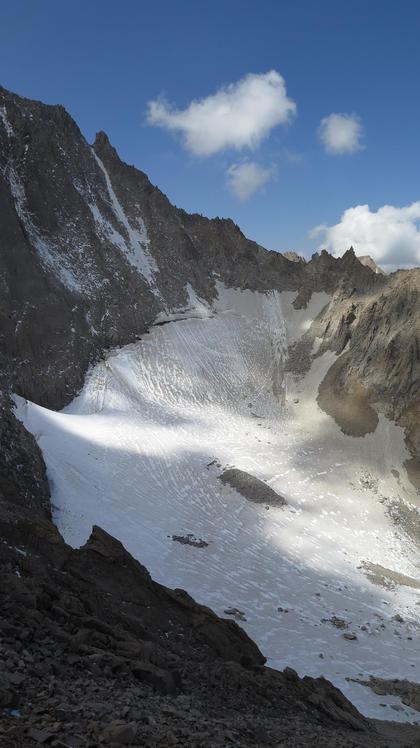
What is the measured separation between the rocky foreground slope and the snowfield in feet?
6.43

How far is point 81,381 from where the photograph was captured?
29.9m

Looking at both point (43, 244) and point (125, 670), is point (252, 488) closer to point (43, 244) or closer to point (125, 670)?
point (125, 670)

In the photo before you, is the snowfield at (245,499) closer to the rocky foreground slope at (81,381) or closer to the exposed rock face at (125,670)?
the rocky foreground slope at (81,381)

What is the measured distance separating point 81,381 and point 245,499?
13.0 meters

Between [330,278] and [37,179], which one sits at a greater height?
[330,278]

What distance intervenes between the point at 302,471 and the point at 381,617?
39.3ft

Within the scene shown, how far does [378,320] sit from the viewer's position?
36.6m

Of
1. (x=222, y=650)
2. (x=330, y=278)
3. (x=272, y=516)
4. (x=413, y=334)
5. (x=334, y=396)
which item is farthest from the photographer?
(x=330, y=278)

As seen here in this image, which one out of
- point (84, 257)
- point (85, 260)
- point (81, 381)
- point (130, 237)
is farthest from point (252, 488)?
point (130, 237)

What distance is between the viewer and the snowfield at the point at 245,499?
1366 centimetres

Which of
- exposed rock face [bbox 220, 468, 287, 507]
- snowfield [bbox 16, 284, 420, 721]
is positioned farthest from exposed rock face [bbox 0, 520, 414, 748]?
exposed rock face [bbox 220, 468, 287, 507]

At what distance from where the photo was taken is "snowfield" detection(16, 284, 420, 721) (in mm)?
13664

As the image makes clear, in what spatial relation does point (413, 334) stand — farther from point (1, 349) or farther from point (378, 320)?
point (1, 349)

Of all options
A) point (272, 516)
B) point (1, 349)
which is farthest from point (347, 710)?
point (1, 349)
